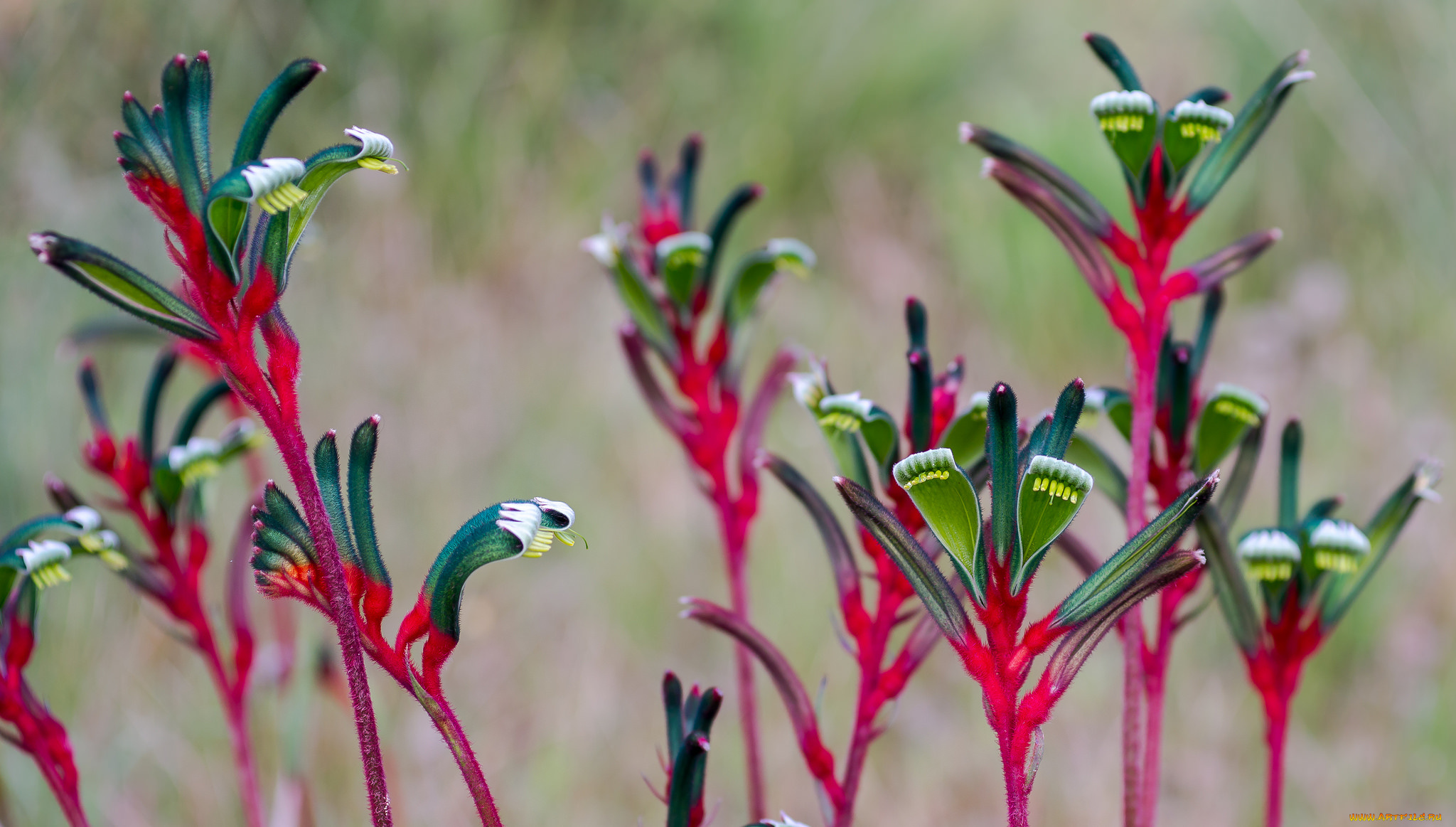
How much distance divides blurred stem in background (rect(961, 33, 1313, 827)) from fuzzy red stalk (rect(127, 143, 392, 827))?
1.27ft

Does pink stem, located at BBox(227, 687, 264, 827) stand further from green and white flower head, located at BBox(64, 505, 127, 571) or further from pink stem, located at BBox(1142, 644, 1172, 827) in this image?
pink stem, located at BBox(1142, 644, 1172, 827)

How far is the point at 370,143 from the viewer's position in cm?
48

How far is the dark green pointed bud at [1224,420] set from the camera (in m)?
0.68

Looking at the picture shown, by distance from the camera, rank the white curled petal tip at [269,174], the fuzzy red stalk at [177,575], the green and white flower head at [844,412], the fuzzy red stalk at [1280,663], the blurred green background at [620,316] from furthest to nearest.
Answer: the blurred green background at [620,316]
the fuzzy red stalk at [177,575]
the fuzzy red stalk at [1280,663]
the green and white flower head at [844,412]
the white curled petal tip at [269,174]

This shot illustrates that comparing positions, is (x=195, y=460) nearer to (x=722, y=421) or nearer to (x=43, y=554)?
(x=43, y=554)

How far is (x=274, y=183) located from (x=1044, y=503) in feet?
1.12

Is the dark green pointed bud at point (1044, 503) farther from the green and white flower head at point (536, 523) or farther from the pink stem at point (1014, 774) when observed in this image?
the green and white flower head at point (536, 523)

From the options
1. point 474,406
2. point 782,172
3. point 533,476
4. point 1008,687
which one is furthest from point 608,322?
point 1008,687

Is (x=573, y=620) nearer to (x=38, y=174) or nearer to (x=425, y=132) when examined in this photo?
(x=38, y=174)

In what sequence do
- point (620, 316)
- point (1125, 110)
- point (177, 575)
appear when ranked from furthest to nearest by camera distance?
point (620, 316), point (177, 575), point (1125, 110)

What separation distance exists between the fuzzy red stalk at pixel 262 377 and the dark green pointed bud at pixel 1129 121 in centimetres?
43

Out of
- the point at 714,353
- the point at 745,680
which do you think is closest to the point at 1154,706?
the point at 745,680

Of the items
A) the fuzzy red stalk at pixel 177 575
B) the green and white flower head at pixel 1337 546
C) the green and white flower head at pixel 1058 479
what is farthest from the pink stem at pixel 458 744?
the green and white flower head at pixel 1337 546

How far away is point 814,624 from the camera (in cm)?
201
